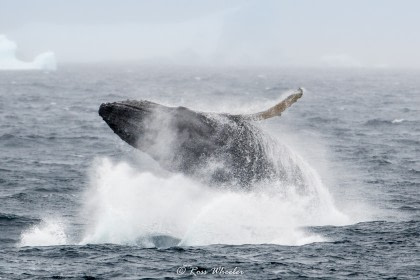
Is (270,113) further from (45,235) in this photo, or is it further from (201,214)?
(45,235)

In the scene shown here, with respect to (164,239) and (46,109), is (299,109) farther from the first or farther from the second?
(164,239)

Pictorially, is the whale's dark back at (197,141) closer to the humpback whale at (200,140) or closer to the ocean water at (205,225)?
the humpback whale at (200,140)

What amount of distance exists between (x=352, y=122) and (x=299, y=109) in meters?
13.6

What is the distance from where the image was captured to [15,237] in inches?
766

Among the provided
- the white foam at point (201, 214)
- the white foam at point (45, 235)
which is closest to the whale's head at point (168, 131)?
the white foam at point (201, 214)

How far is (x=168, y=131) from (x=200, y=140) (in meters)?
0.76

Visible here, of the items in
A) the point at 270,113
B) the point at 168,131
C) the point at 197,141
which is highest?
the point at 270,113

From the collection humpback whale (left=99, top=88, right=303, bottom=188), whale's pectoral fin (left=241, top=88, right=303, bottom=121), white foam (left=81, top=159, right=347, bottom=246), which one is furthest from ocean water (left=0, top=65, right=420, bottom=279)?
whale's pectoral fin (left=241, top=88, right=303, bottom=121)

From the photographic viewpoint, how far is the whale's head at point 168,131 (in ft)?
54.1

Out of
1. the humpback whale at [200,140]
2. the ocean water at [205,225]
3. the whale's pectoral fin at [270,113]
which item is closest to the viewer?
the ocean water at [205,225]

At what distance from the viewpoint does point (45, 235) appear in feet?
63.6

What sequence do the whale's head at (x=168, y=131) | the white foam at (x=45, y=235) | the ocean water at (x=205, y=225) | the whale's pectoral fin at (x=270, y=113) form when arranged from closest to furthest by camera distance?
the ocean water at (x=205, y=225)
the whale's head at (x=168, y=131)
the whale's pectoral fin at (x=270, y=113)
the white foam at (x=45, y=235)

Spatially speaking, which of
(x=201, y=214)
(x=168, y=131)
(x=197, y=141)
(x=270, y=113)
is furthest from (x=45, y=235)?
(x=270, y=113)

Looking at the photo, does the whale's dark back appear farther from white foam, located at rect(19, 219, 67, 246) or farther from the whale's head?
white foam, located at rect(19, 219, 67, 246)
